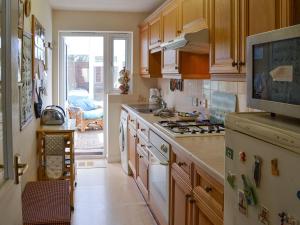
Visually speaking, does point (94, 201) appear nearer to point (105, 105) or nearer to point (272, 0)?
point (105, 105)

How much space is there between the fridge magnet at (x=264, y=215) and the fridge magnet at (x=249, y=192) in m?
0.04

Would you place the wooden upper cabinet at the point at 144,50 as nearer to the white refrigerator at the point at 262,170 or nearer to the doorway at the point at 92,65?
the doorway at the point at 92,65

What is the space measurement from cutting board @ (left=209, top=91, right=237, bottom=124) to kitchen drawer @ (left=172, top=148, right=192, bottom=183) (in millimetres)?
677

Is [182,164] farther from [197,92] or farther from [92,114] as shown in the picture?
[92,114]

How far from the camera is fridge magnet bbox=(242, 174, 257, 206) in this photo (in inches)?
45.9

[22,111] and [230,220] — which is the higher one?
[22,111]

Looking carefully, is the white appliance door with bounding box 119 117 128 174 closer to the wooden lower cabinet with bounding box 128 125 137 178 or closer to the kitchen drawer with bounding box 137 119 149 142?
the wooden lower cabinet with bounding box 128 125 137 178

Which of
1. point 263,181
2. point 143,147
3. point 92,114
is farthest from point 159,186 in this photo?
point 92,114

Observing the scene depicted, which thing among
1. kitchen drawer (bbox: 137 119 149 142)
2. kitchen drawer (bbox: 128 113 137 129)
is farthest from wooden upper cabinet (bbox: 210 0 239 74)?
kitchen drawer (bbox: 128 113 137 129)

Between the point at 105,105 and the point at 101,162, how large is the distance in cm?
90

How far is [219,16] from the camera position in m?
2.51

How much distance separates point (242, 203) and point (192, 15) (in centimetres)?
219

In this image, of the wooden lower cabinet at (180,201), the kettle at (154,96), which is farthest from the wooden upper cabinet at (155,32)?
Answer: the wooden lower cabinet at (180,201)

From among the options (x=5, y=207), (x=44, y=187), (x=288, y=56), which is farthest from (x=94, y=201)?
(x=288, y=56)
